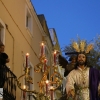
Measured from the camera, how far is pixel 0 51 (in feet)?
Answer: 33.8

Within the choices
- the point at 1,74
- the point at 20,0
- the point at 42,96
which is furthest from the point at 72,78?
the point at 20,0

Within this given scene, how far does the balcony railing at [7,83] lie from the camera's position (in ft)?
33.5

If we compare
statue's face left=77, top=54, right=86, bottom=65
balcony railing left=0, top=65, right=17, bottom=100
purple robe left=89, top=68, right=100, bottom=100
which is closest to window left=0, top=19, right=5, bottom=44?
balcony railing left=0, top=65, right=17, bottom=100

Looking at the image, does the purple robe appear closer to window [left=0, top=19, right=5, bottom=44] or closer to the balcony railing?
the balcony railing

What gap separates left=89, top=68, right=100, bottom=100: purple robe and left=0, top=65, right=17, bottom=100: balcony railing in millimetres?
2287

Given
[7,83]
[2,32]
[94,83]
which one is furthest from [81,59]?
[2,32]

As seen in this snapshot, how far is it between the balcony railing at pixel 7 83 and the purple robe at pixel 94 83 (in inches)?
90.1

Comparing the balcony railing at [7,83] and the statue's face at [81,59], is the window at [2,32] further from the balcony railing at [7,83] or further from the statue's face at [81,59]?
the statue's face at [81,59]

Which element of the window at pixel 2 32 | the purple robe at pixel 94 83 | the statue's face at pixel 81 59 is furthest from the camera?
the window at pixel 2 32

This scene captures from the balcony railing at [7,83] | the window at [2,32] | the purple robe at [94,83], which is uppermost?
the window at [2,32]

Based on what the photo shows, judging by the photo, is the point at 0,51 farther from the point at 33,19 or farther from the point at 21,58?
the point at 33,19

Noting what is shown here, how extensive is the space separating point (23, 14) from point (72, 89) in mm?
7363

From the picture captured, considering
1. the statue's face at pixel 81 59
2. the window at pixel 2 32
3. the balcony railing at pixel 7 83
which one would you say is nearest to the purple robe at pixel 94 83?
the statue's face at pixel 81 59

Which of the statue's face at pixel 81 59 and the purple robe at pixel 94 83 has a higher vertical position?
the statue's face at pixel 81 59
